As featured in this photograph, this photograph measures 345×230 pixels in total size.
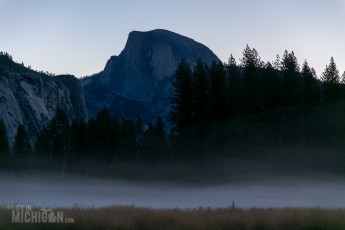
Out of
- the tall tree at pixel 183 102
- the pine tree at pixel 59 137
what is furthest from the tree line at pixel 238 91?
the pine tree at pixel 59 137

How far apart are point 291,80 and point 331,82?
34.5 feet

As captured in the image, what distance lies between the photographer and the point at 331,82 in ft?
248

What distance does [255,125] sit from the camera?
57.2 meters

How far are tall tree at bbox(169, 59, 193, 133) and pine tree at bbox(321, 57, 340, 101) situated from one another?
58.3 feet

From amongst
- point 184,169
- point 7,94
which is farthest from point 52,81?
point 184,169

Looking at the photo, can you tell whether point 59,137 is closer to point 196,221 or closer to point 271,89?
point 271,89

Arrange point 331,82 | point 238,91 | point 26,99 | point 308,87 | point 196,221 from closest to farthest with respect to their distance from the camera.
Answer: point 196,221 → point 238,91 → point 308,87 → point 331,82 → point 26,99

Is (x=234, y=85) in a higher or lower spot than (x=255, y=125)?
higher

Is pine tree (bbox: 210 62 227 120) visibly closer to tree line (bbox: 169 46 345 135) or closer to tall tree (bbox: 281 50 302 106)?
tree line (bbox: 169 46 345 135)

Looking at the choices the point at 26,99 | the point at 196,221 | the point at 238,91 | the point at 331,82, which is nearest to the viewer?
the point at 196,221

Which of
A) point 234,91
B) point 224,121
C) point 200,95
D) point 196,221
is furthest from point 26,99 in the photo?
point 196,221

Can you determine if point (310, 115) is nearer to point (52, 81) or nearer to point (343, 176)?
point (343, 176)

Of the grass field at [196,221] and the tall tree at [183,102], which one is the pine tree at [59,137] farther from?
the grass field at [196,221]

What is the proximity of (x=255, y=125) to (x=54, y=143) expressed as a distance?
106 ft
